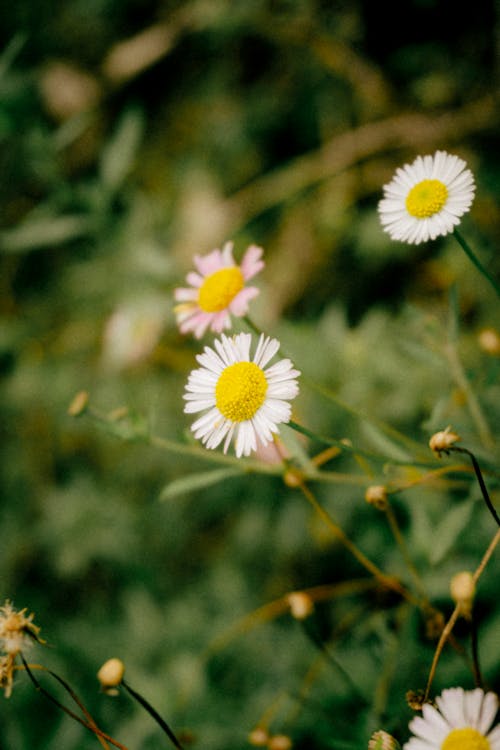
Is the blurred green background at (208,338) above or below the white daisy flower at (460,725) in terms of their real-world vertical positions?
above

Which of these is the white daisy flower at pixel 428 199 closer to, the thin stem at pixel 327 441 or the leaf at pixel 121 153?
the thin stem at pixel 327 441

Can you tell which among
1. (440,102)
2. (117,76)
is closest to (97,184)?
(117,76)

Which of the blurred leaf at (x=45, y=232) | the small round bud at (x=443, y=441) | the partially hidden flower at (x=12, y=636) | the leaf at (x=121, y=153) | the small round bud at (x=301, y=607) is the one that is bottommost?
the partially hidden flower at (x=12, y=636)

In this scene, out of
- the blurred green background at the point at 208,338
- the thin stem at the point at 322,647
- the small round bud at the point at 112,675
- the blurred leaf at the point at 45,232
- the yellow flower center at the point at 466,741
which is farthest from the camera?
the blurred leaf at the point at 45,232

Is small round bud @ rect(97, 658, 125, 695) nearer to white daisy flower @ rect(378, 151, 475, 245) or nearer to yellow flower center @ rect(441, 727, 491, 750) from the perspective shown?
yellow flower center @ rect(441, 727, 491, 750)

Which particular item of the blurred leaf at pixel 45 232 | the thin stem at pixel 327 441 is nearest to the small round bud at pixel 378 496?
the thin stem at pixel 327 441

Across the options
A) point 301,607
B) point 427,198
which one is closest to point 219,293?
point 427,198
